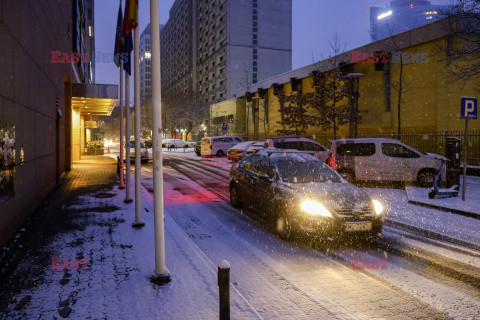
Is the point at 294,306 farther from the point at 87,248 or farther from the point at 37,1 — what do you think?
the point at 37,1

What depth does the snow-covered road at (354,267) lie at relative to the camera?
13.4 feet

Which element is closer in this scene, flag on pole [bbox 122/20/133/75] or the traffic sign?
flag on pole [bbox 122/20/133/75]

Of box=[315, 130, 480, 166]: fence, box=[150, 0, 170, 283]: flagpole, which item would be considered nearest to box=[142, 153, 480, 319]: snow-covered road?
box=[150, 0, 170, 283]: flagpole

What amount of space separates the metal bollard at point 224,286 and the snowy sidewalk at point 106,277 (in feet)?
2.36

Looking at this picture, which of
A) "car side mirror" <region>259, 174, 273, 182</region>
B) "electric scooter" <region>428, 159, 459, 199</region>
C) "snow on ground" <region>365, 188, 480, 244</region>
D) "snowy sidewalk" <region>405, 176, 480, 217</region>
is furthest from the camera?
"electric scooter" <region>428, 159, 459, 199</region>

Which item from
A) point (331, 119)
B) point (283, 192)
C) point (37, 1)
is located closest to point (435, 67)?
point (331, 119)

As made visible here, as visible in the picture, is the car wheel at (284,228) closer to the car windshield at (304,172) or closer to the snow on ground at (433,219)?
the car windshield at (304,172)

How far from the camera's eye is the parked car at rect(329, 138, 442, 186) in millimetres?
13516

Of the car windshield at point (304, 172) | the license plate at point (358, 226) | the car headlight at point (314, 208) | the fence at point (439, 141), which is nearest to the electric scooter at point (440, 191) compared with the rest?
the car windshield at point (304, 172)

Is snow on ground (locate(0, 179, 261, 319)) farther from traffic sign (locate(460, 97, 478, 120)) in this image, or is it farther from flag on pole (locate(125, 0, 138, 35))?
traffic sign (locate(460, 97, 478, 120))

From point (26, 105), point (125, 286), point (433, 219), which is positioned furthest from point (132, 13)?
point (433, 219)

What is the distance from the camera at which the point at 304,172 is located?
786 centimetres

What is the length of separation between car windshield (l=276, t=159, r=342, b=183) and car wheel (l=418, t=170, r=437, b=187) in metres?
7.26

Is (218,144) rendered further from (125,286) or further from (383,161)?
(125,286)
